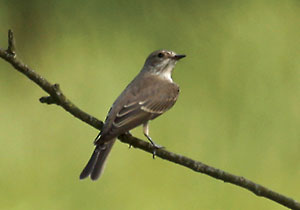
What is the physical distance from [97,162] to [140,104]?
344 millimetres

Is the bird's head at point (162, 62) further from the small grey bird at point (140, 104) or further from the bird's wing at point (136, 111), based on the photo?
the bird's wing at point (136, 111)

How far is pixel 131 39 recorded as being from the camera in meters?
4.37

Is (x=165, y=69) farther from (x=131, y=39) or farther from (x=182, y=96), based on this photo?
(x=131, y=39)

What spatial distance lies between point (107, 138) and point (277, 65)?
220cm

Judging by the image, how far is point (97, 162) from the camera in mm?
2297

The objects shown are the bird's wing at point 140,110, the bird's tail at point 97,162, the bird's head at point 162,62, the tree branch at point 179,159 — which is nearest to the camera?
the tree branch at point 179,159

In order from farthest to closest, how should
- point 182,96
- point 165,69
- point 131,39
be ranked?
point 131,39 → point 182,96 → point 165,69

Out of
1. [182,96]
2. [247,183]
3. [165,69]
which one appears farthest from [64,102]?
[182,96]

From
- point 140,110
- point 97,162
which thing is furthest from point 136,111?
point 97,162

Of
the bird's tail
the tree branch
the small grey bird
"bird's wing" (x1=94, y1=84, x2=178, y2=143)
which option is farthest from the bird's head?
the tree branch

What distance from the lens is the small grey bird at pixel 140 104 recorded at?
2.29 meters

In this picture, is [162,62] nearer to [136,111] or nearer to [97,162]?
[136,111]

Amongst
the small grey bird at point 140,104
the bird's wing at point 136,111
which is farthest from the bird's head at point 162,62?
the bird's wing at point 136,111

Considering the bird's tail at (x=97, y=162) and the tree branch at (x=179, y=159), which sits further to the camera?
the bird's tail at (x=97, y=162)
